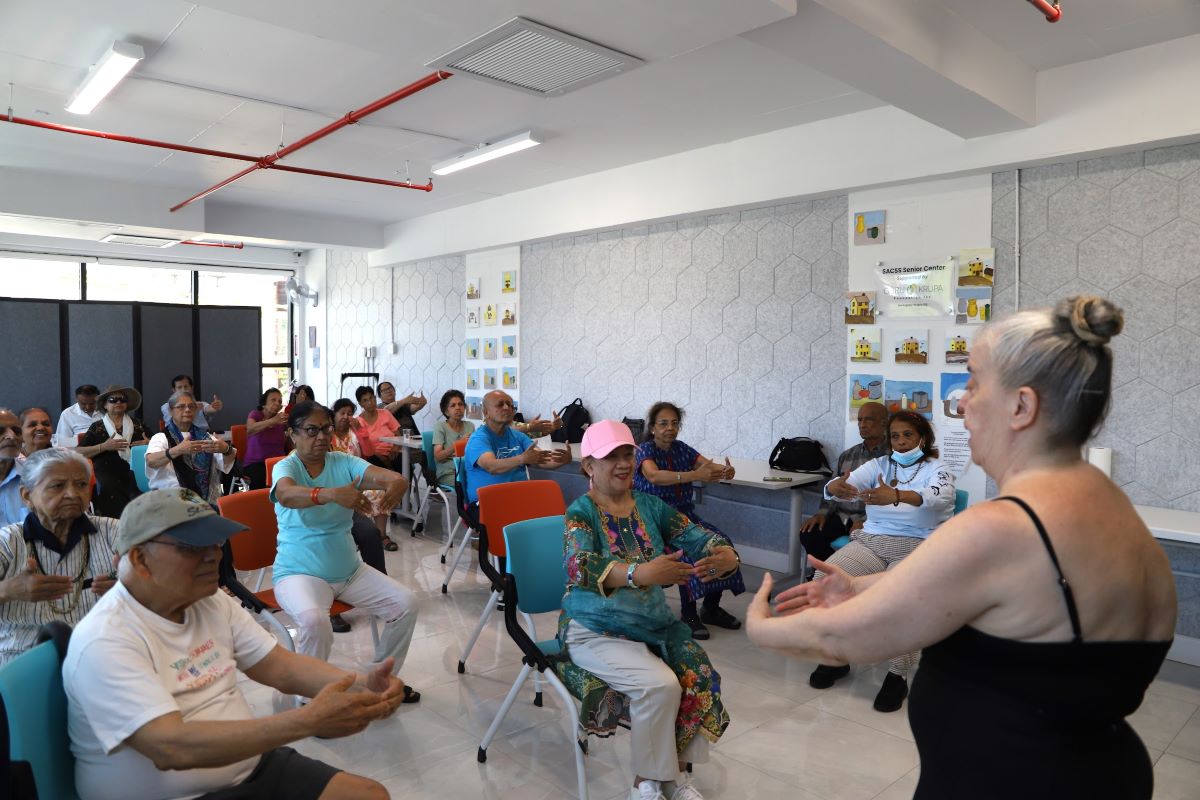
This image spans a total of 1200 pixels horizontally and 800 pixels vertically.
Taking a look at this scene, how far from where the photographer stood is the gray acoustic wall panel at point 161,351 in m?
9.16

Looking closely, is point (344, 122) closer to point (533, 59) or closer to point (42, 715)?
point (533, 59)

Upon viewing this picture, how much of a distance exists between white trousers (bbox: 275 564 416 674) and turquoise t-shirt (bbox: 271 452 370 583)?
0.05 meters

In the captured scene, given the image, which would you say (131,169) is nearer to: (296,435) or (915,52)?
(296,435)

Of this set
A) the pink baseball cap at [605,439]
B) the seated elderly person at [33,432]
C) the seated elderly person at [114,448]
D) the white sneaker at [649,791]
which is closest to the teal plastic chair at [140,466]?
the seated elderly person at [114,448]

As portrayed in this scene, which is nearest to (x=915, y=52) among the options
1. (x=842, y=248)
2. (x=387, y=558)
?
(x=842, y=248)

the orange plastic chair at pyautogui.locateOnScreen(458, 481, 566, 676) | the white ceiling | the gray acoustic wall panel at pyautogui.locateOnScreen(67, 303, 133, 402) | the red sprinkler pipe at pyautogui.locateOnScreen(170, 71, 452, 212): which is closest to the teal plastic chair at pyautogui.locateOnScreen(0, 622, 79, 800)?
the orange plastic chair at pyautogui.locateOnScreen(458, 481, 566, 676)

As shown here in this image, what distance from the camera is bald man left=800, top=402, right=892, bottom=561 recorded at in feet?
14.2

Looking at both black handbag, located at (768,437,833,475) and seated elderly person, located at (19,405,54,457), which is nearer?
seated elderly person, located at (19,405,54,457)

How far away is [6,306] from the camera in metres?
8.25

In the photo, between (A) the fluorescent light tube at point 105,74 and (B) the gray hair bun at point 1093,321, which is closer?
(B) the gray hair bun at point 1093,321

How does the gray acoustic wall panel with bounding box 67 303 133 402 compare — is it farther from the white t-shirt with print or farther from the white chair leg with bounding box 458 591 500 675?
the white t-shirt with print

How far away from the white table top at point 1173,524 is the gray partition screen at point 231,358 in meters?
9.24

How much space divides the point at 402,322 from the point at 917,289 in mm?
6292

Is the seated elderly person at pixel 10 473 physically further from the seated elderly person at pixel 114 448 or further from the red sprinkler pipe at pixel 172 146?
the red sprinkler pipe at pixel 172 146
